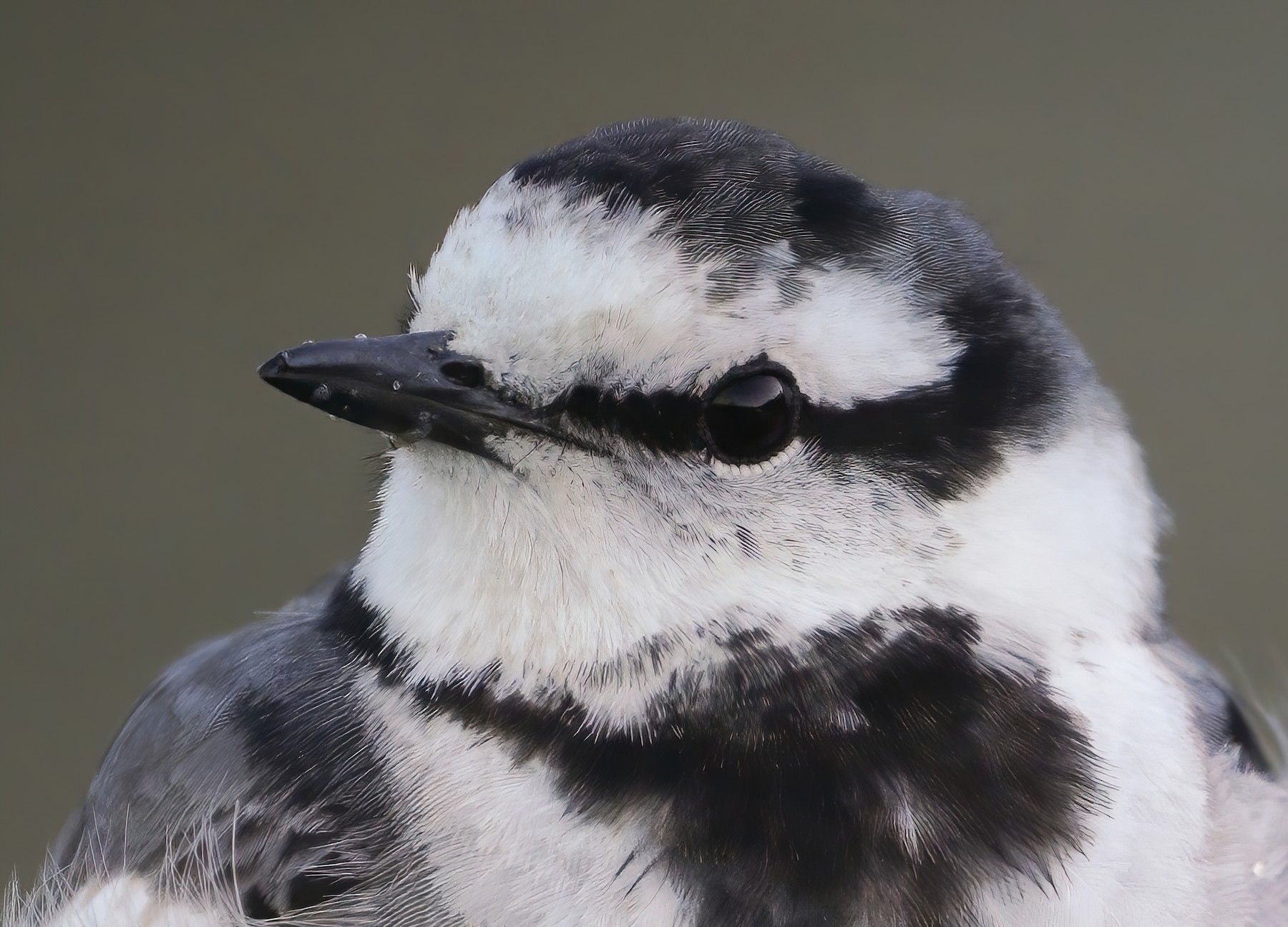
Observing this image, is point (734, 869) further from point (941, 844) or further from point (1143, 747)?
point (1143, 747)

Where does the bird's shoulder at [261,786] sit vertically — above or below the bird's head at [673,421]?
below

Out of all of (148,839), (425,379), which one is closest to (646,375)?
(425,379)

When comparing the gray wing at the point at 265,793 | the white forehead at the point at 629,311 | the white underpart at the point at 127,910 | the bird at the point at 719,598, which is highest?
the white forehead at the point at 629,311

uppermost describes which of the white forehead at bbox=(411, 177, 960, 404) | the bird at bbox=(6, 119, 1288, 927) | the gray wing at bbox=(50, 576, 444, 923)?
the white forehead at bbox=(411, 177, 960, 404)

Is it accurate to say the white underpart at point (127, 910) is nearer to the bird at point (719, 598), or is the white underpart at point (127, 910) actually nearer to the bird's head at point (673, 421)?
the bird at point (719, 598)

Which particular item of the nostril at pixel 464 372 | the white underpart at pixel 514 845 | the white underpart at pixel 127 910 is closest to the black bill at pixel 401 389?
the nostril at pixel 464 372

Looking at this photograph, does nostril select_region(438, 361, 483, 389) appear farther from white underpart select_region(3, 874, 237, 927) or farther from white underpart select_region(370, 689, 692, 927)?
white underpart select_region(3, 874, 237, 927)

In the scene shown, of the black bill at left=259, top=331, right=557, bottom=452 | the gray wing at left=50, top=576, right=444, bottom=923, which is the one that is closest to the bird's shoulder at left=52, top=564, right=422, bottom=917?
the gray wing at left=50, top=576, right=444, bottom=923

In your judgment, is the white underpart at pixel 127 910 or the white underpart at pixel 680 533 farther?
the white underpart at pixel 127 910
